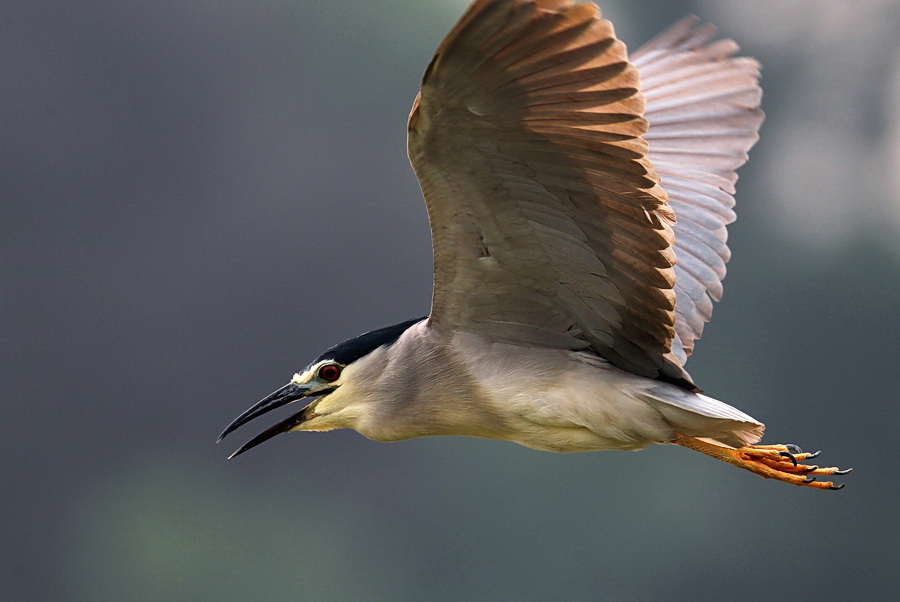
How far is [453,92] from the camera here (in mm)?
1250

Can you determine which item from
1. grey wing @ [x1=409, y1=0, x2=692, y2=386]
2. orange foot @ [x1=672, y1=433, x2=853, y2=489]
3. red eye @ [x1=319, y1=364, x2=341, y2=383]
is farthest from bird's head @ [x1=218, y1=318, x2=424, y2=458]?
orange foot @ [x1=672, y1=433, x2=853, y2=489]

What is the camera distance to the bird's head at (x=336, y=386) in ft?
5.70

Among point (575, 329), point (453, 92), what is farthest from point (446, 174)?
point (575, 329)

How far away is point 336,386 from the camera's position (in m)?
1.76

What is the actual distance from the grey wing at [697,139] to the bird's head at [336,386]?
21.3 inches

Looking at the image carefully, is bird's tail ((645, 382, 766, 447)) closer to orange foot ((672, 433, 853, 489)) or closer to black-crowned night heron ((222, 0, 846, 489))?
black-crowned night heron ((222, 0, 846, 489))

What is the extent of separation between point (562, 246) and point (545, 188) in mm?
126

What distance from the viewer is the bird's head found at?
174 centimetres

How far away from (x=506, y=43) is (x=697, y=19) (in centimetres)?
100

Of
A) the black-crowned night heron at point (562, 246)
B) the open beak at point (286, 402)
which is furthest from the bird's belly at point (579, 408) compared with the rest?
the open beak at point (286, 402)

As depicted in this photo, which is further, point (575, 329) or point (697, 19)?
point (697, 19)

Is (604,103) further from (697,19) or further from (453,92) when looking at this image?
(697,19)

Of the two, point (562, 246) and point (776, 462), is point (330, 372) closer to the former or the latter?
point (562, 246)

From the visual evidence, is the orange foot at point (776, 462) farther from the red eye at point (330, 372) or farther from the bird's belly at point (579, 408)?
the red eye at point (330, 372)
